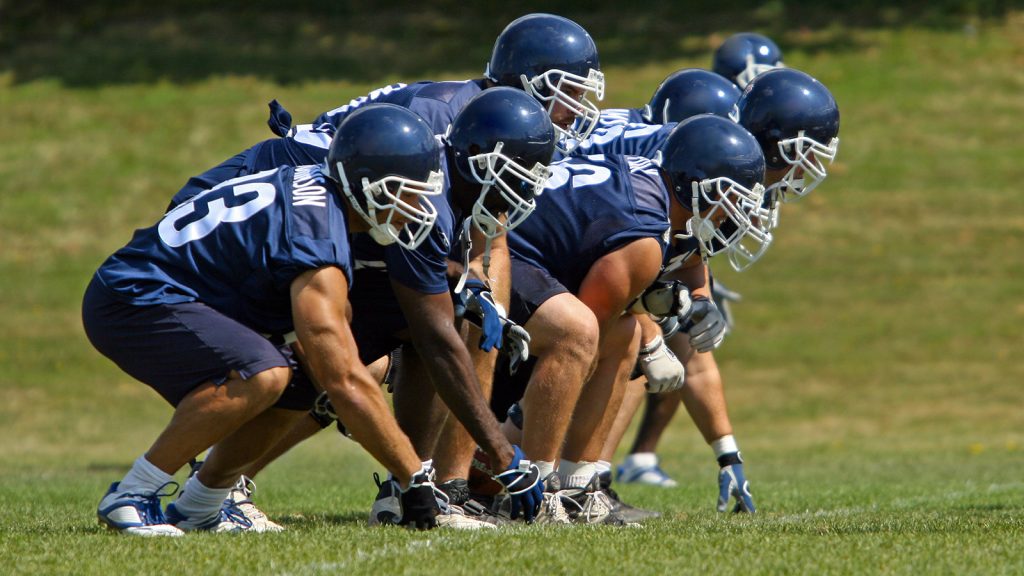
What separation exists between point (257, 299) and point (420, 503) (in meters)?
0.89

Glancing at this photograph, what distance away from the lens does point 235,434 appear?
5070 mm

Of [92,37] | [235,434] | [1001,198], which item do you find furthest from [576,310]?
[92,37]

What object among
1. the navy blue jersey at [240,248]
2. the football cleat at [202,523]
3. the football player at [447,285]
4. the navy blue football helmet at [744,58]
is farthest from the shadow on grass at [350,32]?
the navy blue jersey at [240,248]

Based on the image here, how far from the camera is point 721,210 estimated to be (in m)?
5.78

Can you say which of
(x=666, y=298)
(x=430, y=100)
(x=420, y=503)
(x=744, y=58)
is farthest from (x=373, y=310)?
(x=744, y=58)

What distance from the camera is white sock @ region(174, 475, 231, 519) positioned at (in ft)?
16.7

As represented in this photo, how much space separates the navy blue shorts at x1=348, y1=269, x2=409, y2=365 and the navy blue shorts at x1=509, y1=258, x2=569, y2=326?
492 millimetres

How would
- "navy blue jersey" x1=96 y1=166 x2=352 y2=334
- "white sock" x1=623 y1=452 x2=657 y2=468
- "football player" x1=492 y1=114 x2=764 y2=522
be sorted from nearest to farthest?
"navy blue jersey" x1=96 y1=166 x2=352 y2=334, "football player" x1=492 y1=114 x2=764 y2=522, "white sock" x1=623 y1=452 x2=657 y2=468

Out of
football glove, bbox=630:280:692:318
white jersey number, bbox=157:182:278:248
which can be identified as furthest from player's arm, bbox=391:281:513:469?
football glove, bbox=630:280:692:318

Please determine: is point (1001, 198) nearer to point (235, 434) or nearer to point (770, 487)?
point (770, 487)

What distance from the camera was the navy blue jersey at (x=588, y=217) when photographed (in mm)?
5613

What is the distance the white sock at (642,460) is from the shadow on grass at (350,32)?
1365 cm

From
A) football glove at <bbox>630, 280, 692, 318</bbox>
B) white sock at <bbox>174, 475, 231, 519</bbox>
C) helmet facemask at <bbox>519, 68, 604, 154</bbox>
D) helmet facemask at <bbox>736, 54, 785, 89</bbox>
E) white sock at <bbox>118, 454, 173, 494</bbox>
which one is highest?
helmet facemask at <bbox>519, 68, 604, 154</bbox>

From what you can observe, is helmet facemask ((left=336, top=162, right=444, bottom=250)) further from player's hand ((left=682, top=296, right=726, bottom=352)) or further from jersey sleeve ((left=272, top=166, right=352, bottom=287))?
player's hand ((left=682, top=296, right=726, bottom=352))
